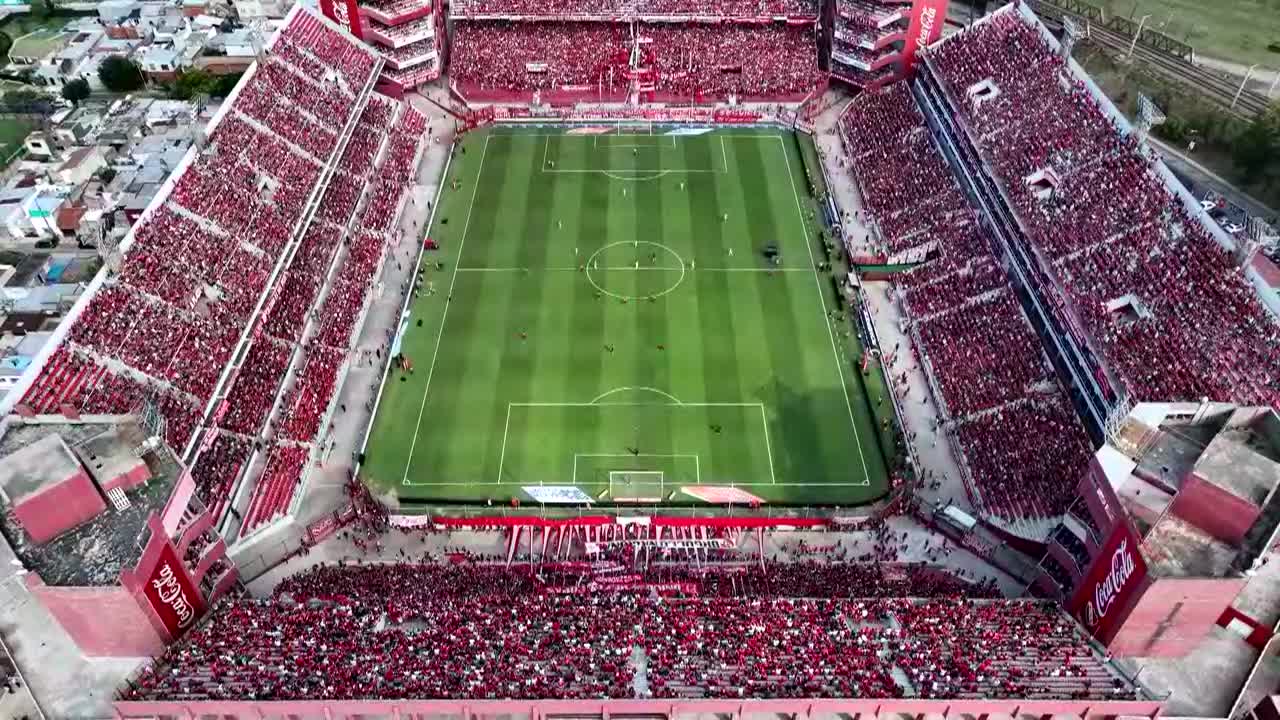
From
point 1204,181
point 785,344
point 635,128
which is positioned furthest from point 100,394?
point 1204,181

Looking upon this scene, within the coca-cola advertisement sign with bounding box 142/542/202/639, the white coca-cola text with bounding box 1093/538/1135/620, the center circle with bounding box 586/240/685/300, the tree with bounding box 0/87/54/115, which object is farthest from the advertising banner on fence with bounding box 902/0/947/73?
the tree with bounding box 0/87/54/115

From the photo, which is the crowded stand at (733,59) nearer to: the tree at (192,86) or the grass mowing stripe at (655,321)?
the grass mowing stripe at (655,321)

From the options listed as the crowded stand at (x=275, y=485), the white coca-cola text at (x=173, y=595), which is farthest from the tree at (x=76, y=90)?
the white coca-cola text at (x=173, y=595)

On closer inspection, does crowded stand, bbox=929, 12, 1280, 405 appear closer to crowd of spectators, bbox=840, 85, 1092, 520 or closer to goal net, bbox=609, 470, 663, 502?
crowd of spectators, bbox=840, 85, 1092, 520

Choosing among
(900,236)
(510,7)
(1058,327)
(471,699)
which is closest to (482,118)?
(510,7)

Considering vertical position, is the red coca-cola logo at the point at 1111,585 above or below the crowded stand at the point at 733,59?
below
